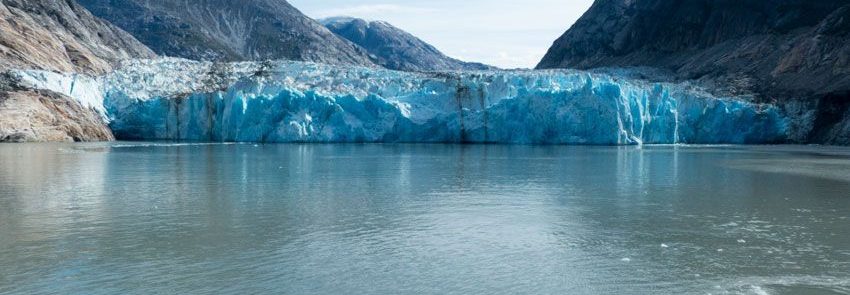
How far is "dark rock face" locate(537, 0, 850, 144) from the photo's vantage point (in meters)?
47.6

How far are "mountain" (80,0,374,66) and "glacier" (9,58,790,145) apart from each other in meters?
59.7

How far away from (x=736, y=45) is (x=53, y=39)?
56117 millimetres

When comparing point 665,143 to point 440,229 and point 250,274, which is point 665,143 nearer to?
point 440,229

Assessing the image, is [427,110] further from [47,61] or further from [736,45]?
[736,45]

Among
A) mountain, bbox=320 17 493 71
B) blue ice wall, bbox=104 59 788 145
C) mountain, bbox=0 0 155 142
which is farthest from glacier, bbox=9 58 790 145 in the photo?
mountain, bbox=320 17 493 71

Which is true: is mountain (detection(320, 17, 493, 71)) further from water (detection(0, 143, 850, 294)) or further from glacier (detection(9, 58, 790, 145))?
water (detection(0, 143, 850, 294))

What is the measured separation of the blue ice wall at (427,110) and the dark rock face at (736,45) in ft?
13.2

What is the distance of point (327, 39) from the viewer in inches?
5138

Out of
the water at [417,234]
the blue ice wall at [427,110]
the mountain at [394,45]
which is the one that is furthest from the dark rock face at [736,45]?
the mountain at [394,45]

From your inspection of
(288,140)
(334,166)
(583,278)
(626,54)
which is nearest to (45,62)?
(288,140)

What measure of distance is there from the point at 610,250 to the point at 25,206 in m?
10.2

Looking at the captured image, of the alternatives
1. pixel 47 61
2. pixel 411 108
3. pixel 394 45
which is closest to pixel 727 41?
pixel 411 108

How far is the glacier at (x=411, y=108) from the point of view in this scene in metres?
42.9

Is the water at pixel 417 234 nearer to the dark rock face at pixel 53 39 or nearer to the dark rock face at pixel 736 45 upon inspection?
the dark rock face at pixel 53 39
